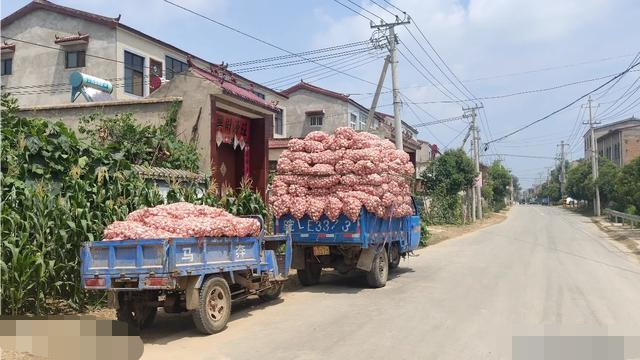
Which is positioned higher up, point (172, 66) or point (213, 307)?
point (172, 66)

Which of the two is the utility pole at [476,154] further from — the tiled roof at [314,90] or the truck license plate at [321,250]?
the truck license plate at [321,250]

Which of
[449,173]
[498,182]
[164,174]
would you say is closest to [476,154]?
[449,173]

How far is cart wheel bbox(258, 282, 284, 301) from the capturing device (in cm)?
1044

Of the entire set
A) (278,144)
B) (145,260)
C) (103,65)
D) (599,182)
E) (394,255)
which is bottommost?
(394,255)

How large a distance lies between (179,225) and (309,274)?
536cm

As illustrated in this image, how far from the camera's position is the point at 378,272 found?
40.9 feet

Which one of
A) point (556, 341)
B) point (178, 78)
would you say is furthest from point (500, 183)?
point (556, 341)

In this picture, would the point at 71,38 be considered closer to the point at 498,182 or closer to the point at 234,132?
the point at 234,132

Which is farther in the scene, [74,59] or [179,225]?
[74,59]

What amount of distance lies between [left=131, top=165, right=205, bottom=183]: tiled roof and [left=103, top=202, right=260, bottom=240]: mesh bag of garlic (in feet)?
10.5

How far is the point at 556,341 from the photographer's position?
7.63 meters

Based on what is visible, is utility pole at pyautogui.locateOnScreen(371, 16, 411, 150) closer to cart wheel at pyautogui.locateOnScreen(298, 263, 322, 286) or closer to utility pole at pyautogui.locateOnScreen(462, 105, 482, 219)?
cart wheel at pyautogui.locateOnScreen(298, 263, 322, 286)

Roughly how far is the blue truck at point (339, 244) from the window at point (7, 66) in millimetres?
24192

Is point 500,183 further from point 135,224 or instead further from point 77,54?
point 135,224
